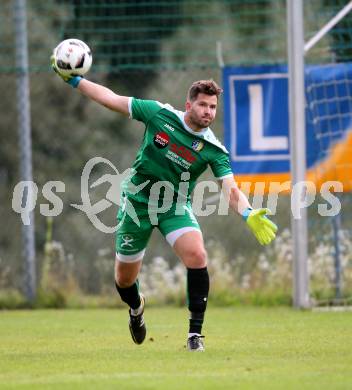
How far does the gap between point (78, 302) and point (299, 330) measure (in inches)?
155

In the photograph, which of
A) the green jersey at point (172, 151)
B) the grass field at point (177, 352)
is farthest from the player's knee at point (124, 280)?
the green jersey at point (172, 151)

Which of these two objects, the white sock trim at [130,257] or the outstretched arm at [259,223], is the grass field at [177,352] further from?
the outstretched arm at [259,223]

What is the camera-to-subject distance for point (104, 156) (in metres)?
14.8

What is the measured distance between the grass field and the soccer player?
1.48 feet

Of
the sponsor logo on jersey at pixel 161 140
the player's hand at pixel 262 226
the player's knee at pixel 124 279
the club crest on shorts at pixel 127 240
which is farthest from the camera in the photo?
the player's knee at pixel 124 279

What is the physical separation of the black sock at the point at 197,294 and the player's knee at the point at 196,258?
0.11 ft

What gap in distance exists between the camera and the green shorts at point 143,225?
24.2 feet

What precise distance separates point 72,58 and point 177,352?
1923mm

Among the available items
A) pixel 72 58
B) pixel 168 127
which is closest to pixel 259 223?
pixel 168 127

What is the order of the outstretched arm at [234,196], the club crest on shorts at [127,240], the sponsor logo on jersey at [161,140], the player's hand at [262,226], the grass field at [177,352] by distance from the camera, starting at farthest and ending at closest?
the club crest on shorts at [127,240] < the sponsor logo on jersey at [161,140] < the outstretched arm at [234,196] < the player's hand at [262,226] < the grass field at [177,352]

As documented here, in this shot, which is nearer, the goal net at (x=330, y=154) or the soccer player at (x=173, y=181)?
the soccer player at (x=173, y=181)

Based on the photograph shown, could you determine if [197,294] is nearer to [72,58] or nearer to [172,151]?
[172,151]

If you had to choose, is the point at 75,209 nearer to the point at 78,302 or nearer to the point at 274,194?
the point at 78,302

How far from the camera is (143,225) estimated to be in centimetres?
760
